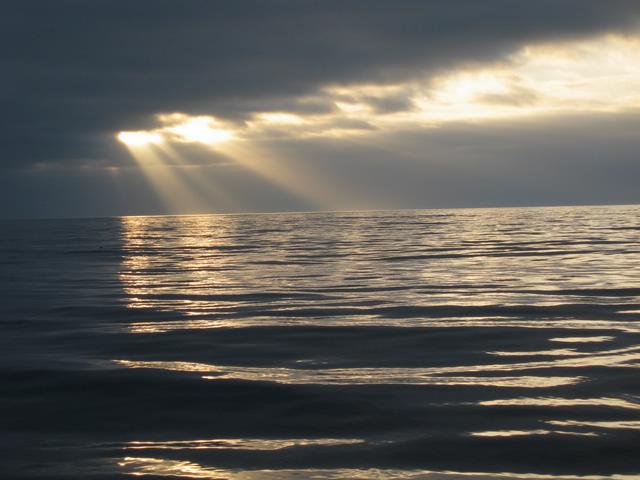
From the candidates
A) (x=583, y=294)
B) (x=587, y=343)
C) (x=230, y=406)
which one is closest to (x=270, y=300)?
(x=583, y=294)

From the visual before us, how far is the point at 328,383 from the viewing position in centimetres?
998

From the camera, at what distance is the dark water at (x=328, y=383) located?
6.91m

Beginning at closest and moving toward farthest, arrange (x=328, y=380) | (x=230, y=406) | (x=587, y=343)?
(x=230, y=406) < (x=328, y=380) < (x=587, y=343)

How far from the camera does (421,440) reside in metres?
7.40

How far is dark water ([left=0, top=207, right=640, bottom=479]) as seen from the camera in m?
6.91

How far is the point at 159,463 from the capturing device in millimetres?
6863

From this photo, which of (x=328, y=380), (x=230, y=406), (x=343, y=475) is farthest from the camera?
(x=328, y=380)

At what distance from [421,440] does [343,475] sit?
1265mm

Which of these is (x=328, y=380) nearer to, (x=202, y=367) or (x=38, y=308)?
(x=202, y=367)

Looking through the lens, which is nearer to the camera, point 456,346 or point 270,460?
point 270,460

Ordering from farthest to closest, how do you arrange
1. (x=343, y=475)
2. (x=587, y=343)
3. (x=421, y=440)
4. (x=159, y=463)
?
(x=587, y=343), (x=421, y=440), (x=159, y=463), (x=343, y=475)

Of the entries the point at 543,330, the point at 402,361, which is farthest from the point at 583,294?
the point at 402,361

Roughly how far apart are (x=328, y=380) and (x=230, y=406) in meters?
1.71

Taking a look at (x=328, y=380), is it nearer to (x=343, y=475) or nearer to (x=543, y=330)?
(x=343, y=475)
